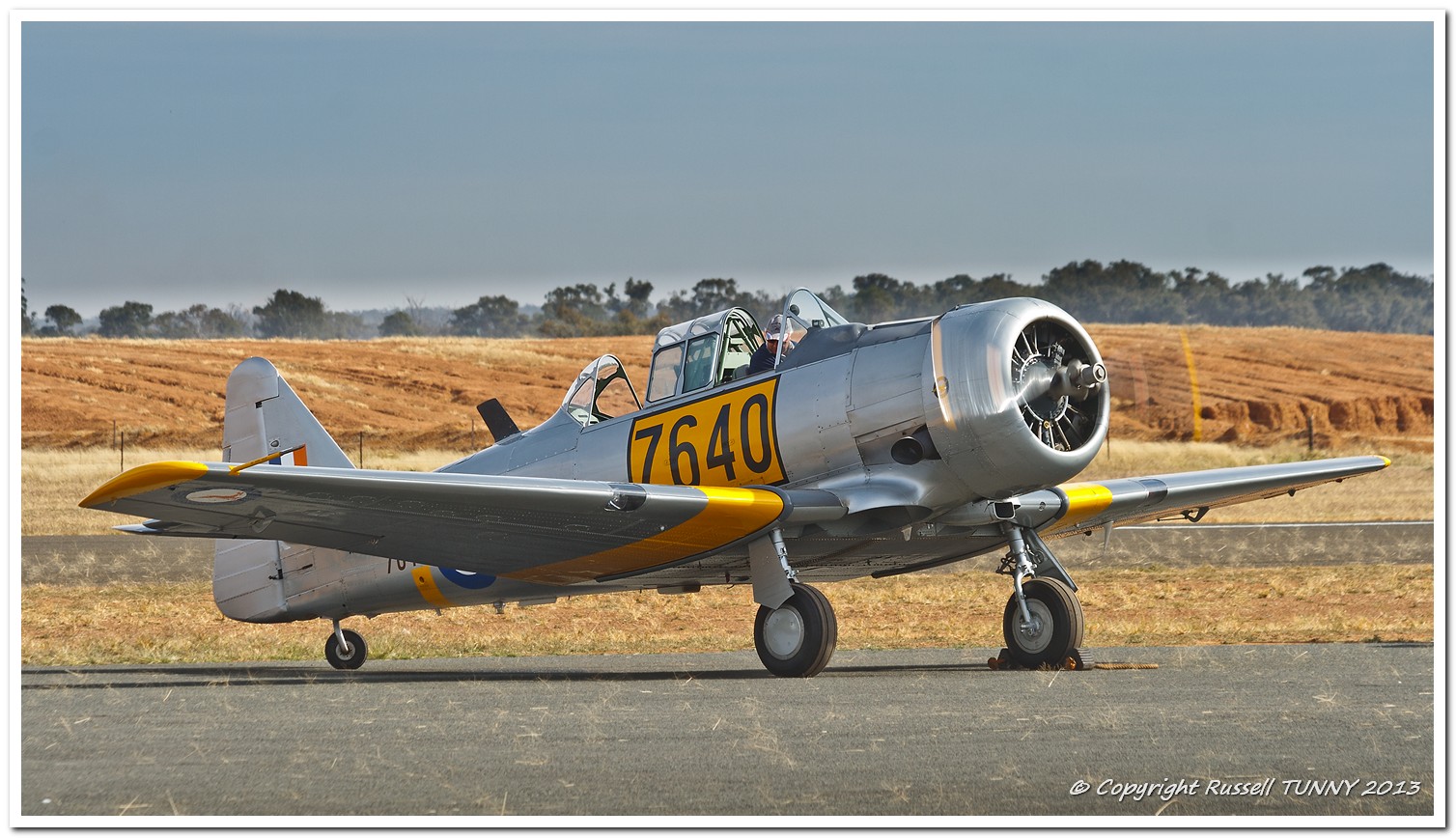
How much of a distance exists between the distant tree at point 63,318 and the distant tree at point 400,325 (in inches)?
847

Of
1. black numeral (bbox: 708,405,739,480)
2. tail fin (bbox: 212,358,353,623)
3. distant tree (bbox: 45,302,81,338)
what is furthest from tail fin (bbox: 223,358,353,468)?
distant tree (bbox: 45,302,81,338)

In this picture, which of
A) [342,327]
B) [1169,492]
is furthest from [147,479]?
[342,327]

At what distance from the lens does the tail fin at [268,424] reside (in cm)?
1450

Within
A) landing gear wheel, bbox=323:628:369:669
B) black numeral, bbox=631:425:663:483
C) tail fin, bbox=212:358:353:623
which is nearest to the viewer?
black numeral, bbox=631:425:663:483

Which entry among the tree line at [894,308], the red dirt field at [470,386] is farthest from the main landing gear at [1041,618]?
the tree line at [894,308]

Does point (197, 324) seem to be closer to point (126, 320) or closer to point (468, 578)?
point (126, 320)

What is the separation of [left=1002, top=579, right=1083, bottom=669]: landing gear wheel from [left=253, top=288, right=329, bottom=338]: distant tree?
100125mm

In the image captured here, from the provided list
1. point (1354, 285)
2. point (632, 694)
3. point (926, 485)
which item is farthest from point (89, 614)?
point (1354, 285)

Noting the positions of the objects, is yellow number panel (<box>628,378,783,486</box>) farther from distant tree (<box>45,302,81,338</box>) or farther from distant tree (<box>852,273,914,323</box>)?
distant tree (<box>45,302,81,338</box>)

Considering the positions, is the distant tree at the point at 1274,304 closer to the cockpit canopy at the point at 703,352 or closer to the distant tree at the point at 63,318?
the distant tree at the point at 63,318

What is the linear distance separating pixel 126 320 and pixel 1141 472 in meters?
77.3

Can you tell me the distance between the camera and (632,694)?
10.8m

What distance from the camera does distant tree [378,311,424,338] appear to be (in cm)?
11325
